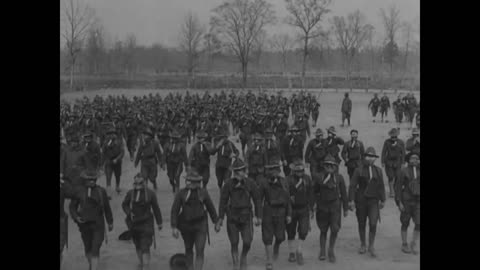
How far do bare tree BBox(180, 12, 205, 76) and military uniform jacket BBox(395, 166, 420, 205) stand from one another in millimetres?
4806

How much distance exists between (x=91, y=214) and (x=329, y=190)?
363 centimetres

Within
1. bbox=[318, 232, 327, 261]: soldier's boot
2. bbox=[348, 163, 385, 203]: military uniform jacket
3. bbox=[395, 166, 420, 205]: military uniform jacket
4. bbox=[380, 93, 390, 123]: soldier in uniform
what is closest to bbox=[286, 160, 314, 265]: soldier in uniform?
bbox=[318, 232, 327, 261]: soldier's boot

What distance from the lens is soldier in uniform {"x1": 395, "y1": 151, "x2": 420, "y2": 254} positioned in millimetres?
8062

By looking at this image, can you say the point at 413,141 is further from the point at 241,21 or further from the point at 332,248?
the point at 241,21

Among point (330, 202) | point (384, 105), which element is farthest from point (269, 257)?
point (384, 105)

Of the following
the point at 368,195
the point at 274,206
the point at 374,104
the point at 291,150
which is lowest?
the point at 274,206

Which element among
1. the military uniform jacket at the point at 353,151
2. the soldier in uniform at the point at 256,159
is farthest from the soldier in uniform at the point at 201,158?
the military uniform jacket at the point at 353,151

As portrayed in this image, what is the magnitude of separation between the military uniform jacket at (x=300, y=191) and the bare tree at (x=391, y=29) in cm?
377

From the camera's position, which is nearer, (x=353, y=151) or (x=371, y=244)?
(x=371, y=244)

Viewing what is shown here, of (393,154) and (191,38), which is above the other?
(191,38)

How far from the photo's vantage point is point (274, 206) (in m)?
7.61
